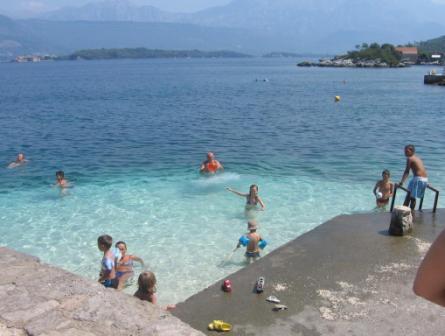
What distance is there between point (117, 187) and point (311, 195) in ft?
22.2

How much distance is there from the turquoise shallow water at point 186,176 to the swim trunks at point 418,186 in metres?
2.22

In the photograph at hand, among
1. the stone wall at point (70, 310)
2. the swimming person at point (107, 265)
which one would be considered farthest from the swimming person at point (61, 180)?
the stone wall at point (70, 310)

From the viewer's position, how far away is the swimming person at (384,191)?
13523 mm

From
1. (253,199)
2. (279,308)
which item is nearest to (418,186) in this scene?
(253,199)

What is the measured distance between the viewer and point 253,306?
7.33 m

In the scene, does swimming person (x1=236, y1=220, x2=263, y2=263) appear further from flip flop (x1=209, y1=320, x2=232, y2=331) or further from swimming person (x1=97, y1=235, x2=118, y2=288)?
flip flop (x1=209, y1=320, x2=232, y2=331)

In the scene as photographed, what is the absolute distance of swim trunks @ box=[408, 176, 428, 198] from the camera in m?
11.7

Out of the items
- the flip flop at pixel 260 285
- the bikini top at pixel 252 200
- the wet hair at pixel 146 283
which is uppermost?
the wet hair at pixel 146 283

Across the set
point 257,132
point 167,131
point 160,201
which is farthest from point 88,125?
point 160,201

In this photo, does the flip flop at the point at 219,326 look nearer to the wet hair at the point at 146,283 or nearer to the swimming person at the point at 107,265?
the wet hair at the point at 146,283

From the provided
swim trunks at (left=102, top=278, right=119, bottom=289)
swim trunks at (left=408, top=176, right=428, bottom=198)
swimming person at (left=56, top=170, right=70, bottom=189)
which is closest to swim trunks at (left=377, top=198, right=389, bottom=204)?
swim trunks at (left=408, top=176, right=428, bottom=198)

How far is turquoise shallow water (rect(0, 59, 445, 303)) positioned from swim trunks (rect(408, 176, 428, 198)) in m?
2.22

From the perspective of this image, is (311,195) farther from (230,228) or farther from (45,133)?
(45,133)

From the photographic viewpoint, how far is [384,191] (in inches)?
536
